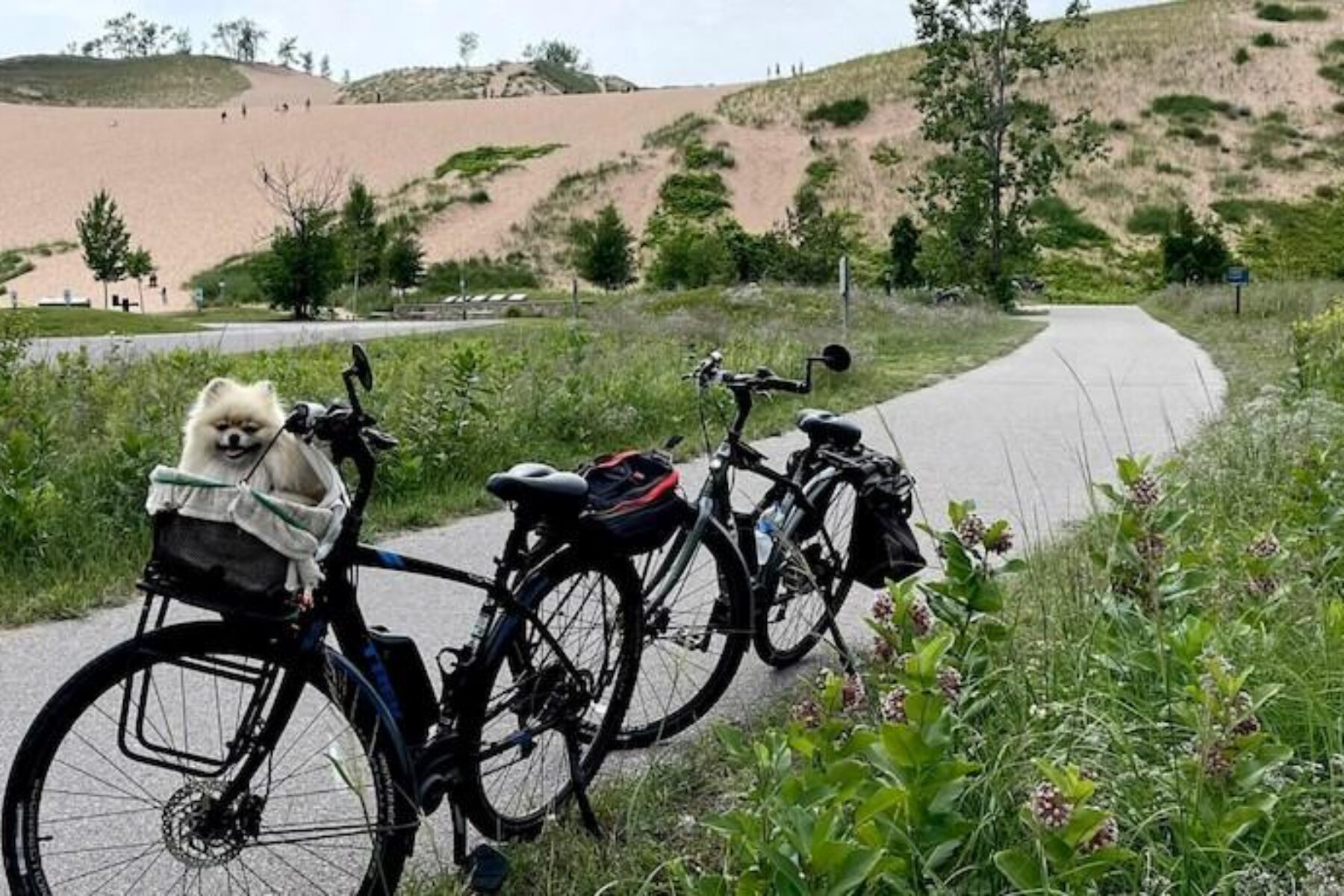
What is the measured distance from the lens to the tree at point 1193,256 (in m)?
38.8

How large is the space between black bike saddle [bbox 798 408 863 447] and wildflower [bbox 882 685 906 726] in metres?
2.09

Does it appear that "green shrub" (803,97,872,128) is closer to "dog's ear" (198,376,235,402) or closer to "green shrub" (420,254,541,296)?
"green shrub" (420,254,541,296)

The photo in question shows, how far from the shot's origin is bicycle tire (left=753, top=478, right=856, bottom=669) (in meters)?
4.41

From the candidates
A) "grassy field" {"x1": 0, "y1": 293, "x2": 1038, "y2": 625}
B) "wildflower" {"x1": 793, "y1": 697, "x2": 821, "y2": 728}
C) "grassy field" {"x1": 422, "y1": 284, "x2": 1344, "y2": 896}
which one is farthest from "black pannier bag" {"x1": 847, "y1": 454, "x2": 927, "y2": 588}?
"grassy field" {"x1": 0, "y1": 293, "x2": 1038, "y2": 625}

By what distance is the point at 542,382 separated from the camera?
10.3 metres

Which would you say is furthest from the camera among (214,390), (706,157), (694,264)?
(706,157)

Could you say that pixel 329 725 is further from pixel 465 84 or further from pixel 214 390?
pixel 465 84

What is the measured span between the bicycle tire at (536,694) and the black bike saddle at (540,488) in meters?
0.18

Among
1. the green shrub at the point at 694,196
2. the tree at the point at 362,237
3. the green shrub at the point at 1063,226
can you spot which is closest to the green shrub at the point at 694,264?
the tree at the point at 362,237

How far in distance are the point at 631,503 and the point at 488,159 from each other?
68544 mm

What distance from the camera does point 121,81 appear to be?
14062 cm

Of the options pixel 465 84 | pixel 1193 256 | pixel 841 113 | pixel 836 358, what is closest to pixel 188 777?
pixel 836 358

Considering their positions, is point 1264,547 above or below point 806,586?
above

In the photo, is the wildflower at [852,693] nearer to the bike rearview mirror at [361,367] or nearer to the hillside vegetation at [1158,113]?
the bike rearview mirror at [361,367]
